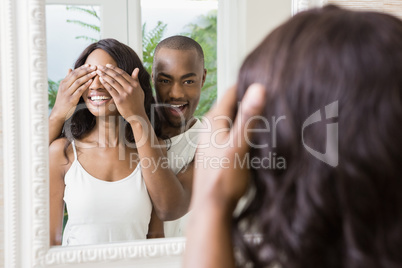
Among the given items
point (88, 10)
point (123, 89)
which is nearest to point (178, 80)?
point (123, 89)

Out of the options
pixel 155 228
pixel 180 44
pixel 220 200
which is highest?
pixel 180 44

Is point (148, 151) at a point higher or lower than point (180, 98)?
lower

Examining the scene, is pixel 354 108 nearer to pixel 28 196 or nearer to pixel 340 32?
pixel 340 32

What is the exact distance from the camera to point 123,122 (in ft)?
2.97

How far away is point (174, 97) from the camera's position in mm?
919

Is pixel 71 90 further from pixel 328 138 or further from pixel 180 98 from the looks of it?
pixel 328 138

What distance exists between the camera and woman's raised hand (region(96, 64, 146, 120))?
891 millimetres

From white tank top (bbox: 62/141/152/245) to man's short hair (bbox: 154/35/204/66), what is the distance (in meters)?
0.25

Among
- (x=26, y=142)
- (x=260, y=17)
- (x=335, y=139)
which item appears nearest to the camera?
(x=335, y=139)

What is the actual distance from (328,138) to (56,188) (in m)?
0.65

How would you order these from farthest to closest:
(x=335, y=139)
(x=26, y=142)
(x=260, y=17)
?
(x=260, y=17), (x=26, y=142), (x=335, y=139)

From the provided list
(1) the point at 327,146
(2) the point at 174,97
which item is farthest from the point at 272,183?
(2) the point at 174,97

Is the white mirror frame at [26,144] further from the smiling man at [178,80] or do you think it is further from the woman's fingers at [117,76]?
the smiling man at [178,80]

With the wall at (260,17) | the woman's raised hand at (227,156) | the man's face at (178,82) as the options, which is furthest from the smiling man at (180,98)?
the woman's raised hand at (227,156)
